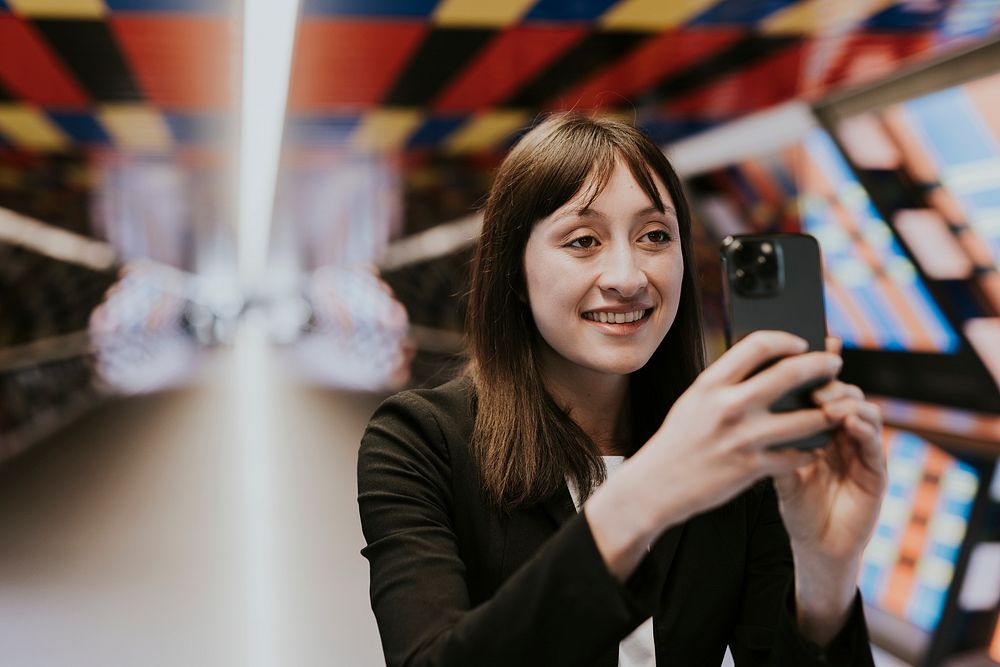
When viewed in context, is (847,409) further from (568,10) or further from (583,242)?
(568,10)

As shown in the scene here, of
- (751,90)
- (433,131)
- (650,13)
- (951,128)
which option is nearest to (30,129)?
(433,131)

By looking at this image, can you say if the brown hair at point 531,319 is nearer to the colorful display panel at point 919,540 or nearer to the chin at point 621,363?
the chin at point 621,363

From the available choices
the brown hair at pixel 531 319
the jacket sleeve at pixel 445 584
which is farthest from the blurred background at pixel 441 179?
the jacket sleeve at pixel 445 584

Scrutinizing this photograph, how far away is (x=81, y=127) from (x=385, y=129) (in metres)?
1.84

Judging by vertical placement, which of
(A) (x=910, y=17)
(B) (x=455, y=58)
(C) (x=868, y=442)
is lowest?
(C) (x=868, y=442)

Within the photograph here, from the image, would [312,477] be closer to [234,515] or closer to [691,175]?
[234,515]

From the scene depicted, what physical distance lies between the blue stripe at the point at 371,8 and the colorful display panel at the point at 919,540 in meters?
2.44

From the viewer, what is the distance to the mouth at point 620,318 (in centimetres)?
108

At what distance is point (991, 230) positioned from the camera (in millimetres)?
3957

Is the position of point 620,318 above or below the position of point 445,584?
above

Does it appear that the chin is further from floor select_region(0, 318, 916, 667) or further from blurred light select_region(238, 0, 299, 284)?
blurred light select_region(238, 0, 299, 284)

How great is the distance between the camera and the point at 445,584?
0.99m

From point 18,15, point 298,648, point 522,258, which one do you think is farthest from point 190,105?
point 522,258

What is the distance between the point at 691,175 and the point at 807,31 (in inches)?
93.1
